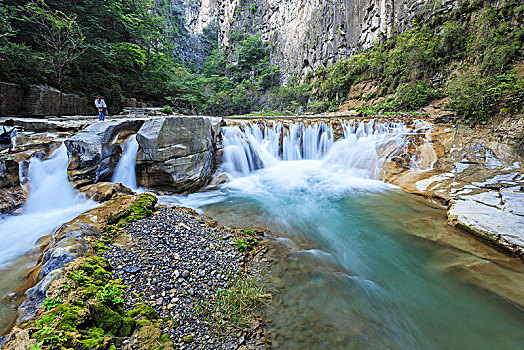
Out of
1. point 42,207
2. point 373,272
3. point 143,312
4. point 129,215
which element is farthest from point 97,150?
point 373,272

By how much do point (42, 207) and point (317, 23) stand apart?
32546mm

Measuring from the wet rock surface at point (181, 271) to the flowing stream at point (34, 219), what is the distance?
1.15 metres

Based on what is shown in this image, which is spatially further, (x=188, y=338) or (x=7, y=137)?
(x=7, y=137)

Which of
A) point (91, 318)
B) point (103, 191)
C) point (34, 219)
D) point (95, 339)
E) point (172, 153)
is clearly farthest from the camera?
point (172, 153)

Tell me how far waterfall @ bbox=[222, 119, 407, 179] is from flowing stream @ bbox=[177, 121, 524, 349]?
1.53m

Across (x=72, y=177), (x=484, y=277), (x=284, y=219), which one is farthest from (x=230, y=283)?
(x=72, y=177)

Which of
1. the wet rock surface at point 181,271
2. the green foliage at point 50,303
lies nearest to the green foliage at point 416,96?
the wet rock surface at point 181,271

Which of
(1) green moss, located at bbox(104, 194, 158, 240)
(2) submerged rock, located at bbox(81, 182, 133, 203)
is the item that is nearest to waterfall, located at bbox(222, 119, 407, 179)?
(2) submerged rock, located at bbox(81, 182, 133, 203)

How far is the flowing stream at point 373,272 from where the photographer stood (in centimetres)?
240

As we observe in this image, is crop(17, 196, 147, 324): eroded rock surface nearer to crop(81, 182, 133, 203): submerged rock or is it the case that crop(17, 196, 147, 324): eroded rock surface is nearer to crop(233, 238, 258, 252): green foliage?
crop(81, 182, 133, 203): submerged rock

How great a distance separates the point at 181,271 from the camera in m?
2.84

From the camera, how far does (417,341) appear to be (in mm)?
2379

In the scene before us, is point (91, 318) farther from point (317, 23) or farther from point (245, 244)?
point (317, 23)

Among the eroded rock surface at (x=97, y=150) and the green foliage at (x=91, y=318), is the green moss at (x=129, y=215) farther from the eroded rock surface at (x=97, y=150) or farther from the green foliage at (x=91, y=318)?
the eroded rock surface at (x=97, y=150)
